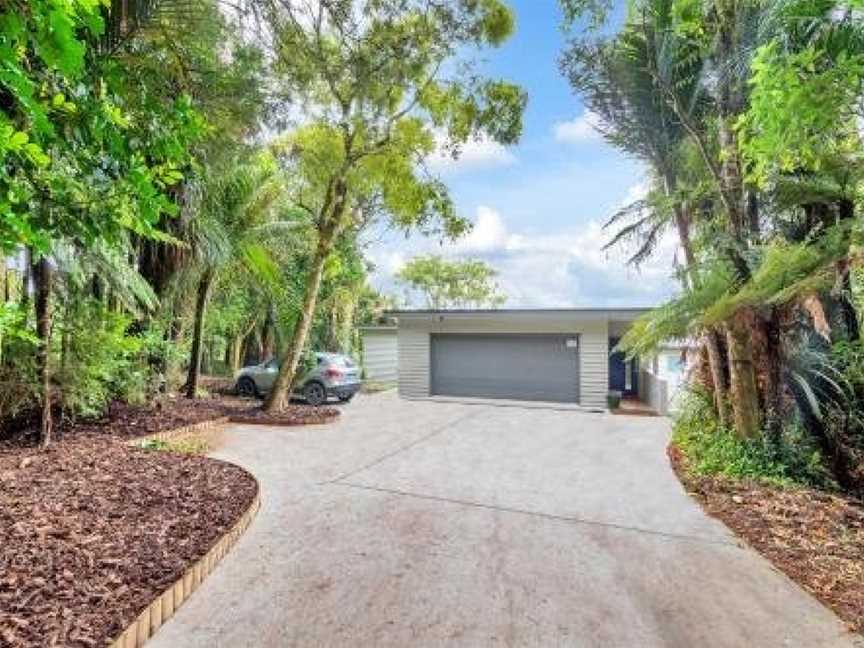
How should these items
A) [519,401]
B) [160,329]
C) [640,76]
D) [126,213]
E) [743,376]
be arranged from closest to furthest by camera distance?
1. [126,213]
2. [743,376]
3. [640,76]
4. [160,329]
5. [519,401]

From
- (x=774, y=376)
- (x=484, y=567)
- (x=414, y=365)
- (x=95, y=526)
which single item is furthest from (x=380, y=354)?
(x=484, y=567)

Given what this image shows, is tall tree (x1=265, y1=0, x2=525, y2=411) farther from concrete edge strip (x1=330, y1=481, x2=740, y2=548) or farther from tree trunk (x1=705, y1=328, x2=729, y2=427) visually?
concrete edge strip (x1=330, y1=481, x2=740, y2=548)

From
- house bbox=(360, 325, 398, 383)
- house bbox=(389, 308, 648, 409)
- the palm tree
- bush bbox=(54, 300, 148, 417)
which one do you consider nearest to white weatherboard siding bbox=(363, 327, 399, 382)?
house bbox=(360, 325, 398, 383)

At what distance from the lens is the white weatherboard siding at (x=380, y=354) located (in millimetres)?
20953

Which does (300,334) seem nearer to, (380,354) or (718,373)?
(718,373)

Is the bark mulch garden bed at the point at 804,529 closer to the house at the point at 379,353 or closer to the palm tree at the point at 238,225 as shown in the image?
the palm tree at the point at 238,225

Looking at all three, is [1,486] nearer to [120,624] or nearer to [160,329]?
[120,624]

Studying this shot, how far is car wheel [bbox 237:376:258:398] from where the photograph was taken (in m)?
14.0

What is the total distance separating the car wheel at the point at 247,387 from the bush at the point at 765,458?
410 inches

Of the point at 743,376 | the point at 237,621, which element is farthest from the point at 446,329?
the point at 237,621

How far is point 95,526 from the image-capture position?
159 inches

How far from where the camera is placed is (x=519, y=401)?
49.9 ft

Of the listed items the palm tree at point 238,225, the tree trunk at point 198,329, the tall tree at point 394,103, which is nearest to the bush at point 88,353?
the palm tree at point 238,225

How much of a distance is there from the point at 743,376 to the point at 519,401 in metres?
8.63
